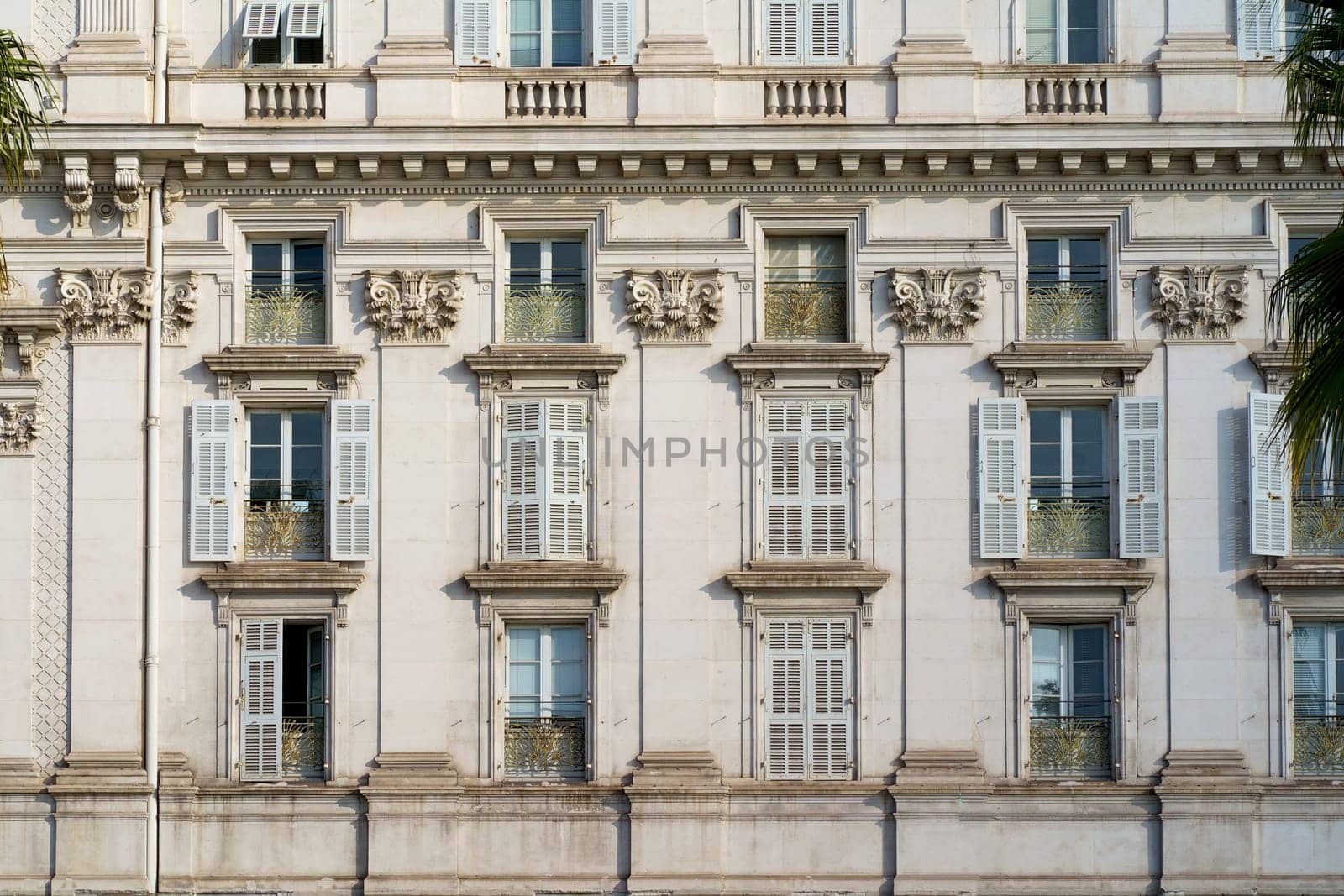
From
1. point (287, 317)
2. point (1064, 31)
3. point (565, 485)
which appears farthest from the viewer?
point (1064, 31)

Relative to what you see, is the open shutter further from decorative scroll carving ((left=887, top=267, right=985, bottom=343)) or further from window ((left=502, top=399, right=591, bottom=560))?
window ((left=502, top=399, right=591, bottom=560))

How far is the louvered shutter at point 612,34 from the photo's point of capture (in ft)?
93.9

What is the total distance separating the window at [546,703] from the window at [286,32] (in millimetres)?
8787

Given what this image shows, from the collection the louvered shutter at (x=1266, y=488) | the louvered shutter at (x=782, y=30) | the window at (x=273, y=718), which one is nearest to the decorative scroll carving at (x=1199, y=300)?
the louvered shutter at (x=1266, y=488)

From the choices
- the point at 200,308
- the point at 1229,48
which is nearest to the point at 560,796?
the point at 200,308

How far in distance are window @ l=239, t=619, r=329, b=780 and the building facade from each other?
0.07 meters

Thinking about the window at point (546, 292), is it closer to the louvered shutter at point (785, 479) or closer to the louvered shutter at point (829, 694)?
the louvered shutter at point (785, 479)

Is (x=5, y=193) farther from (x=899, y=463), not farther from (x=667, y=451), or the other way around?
(x=899, y=463)

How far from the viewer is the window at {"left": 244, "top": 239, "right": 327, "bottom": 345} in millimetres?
28469

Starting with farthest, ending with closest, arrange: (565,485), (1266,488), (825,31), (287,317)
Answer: (825,31), (287,317), (565,485), (1266,488)

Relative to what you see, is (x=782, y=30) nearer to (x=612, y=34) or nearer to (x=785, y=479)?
(x=612, y=34)

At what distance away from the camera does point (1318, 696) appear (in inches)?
Answer: 1104

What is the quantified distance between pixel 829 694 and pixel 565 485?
15.3 ft

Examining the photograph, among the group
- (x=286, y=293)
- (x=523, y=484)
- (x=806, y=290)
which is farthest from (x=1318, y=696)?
(x=286, y=293)
